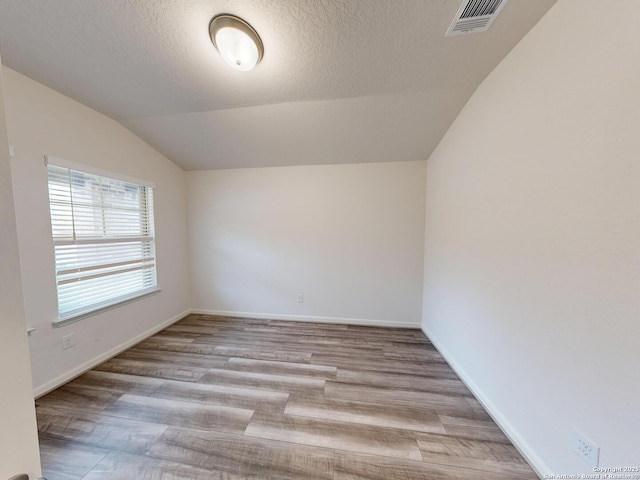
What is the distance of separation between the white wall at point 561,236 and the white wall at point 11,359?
194 centimetres

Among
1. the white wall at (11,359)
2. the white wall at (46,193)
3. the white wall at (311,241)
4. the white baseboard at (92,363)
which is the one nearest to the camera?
the white wall at (11,359)

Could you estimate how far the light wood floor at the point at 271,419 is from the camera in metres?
1.33

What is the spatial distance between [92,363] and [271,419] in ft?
6.25

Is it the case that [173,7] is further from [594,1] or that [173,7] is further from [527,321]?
[527,321]

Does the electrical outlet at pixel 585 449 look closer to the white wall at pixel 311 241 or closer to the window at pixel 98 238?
the white wall at pixel 311 241

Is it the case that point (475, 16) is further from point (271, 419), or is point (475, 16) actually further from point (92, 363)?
point (92, 363)

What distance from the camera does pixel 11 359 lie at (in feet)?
1.63

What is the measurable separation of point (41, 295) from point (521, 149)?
3658 mm

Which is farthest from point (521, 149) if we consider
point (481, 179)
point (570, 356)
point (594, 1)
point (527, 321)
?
point (570, 356)

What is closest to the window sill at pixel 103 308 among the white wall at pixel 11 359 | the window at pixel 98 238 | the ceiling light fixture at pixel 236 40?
the window at pixel 98 238

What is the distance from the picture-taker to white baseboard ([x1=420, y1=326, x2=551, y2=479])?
51.3 inches

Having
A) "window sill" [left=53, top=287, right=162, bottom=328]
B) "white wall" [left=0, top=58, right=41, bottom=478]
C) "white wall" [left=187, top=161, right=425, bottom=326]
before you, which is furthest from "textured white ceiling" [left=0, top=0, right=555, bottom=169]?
"window sill" [left=53, top=287, right=162, bottom=328]

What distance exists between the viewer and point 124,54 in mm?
1657

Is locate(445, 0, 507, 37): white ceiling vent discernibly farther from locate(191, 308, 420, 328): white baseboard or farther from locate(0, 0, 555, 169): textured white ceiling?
locate(191, 308, 420, 328): white baseboard
